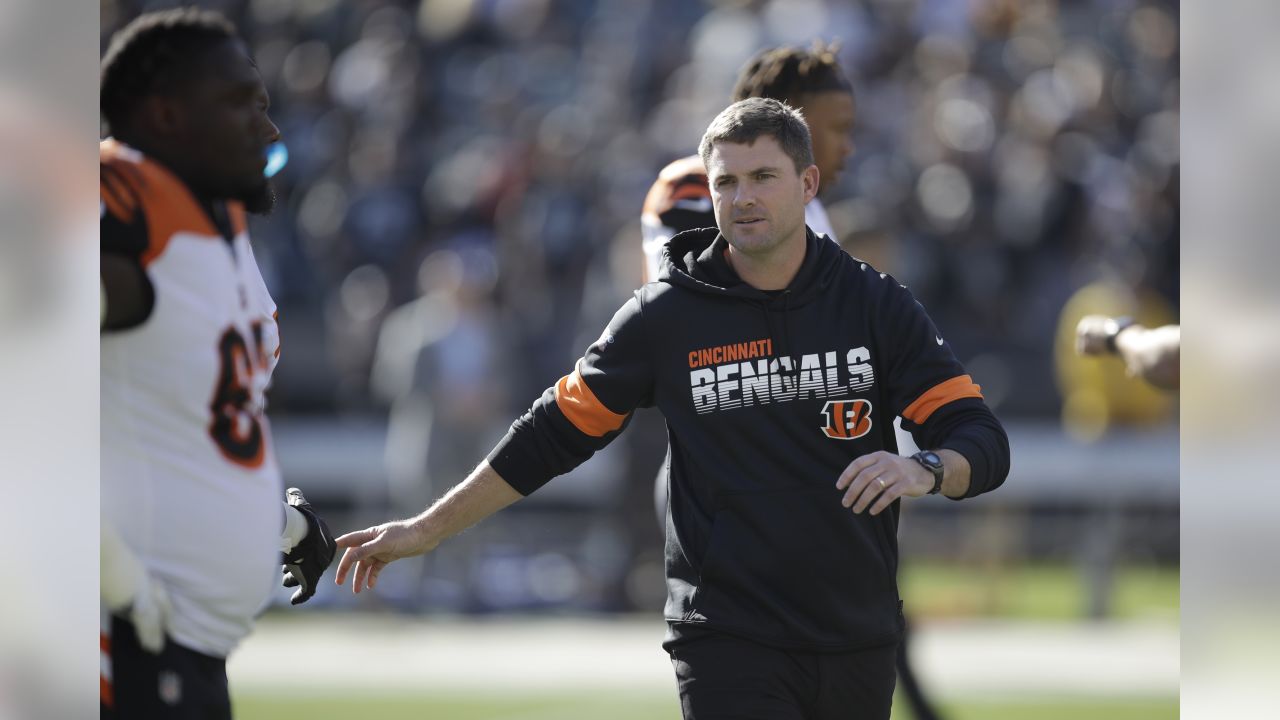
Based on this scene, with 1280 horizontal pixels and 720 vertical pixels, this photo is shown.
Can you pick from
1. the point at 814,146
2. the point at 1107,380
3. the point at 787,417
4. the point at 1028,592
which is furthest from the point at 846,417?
the point at 1028,592

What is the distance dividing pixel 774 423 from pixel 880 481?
1.88ft

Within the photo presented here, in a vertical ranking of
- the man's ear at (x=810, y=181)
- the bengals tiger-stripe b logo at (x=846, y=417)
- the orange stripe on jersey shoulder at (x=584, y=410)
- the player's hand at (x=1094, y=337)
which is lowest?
the bengals tiger-stripe b logo at (x=846, y=417)

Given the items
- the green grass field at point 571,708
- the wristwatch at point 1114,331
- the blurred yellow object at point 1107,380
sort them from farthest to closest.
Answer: the blurred yellow object at point 1107,380, the green grass field at point 571,708, the wristwatch at point 1114,331

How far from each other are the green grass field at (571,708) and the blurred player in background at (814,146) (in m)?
4.08

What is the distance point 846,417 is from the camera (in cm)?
458

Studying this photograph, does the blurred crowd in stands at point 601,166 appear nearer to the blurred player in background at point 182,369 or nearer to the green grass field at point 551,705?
the green grass field at point 551,705

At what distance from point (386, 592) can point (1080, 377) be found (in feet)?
19.1

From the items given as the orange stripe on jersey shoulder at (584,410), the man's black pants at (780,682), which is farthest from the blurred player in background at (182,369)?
the man's black pants at (780,682)

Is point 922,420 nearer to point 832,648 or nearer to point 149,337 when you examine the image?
point 832,648

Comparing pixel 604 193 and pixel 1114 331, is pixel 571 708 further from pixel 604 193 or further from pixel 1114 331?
A: pixel 604 193

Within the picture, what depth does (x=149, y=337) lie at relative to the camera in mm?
3977

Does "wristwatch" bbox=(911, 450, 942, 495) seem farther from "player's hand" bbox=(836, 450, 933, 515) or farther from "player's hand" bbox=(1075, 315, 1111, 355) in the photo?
"player's hand" bbox=(1075, 315, 1111, 355)

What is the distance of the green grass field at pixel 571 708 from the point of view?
9641 mm

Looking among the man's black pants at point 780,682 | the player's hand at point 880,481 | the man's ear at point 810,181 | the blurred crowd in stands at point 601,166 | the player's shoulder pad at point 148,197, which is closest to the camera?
the player's shoulder pad at point 148,197
